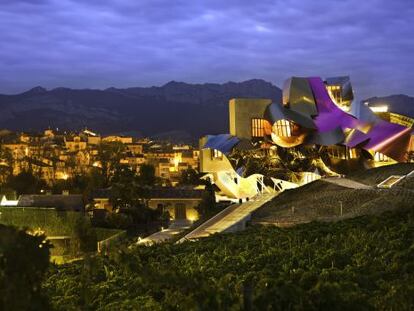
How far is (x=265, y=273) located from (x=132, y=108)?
166 metres

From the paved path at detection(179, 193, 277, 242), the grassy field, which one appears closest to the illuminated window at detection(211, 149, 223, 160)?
the grassy field

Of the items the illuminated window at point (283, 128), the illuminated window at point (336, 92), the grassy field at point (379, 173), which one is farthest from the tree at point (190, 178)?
the grassy field at point (379, 173)

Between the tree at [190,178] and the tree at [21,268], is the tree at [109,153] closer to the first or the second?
the tree at [190,178]

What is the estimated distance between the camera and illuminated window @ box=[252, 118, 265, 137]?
31156 millimetres

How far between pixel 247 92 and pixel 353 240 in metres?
164

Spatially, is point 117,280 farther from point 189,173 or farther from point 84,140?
point 84,140

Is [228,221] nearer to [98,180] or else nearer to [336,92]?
[336,92]

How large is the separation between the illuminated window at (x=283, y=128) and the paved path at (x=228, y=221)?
26.1ft

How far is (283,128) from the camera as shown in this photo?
94.8 ft

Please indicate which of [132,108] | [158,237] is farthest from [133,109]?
[158,237]

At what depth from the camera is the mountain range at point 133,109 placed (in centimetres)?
14688

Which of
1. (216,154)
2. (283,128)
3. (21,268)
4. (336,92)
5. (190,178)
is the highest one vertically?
(336,92)

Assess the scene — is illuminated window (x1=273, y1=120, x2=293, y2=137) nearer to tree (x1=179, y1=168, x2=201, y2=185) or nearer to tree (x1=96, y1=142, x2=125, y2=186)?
tree (x1=179, y1=168, x2=201, y2=185)

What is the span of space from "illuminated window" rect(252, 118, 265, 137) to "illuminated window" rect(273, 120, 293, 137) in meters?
2.10
